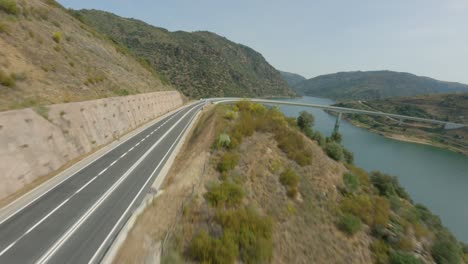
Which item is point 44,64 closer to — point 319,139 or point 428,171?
point 319,139

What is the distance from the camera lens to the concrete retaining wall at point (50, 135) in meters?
10.8

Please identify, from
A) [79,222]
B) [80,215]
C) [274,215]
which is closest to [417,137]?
[274,215]

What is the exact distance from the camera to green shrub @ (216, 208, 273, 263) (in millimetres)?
8499

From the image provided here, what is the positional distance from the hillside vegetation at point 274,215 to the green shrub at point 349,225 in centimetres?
6

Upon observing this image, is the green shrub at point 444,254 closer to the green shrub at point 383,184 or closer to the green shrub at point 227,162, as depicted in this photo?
the green shrub at point 383,184

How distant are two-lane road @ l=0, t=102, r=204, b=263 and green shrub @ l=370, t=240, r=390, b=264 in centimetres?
1363

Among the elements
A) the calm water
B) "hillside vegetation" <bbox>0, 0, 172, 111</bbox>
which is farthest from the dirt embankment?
the calm water

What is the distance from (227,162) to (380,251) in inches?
416

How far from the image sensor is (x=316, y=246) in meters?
11.4

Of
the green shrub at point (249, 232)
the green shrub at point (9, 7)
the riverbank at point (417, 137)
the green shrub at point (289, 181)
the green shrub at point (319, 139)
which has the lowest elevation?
the riverbank at point (417, 137)

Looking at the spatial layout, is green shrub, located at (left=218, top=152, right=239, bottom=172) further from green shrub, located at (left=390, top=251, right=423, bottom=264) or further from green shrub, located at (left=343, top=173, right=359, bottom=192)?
green shrub, located at (left=390, top=251, right=423, bottom=264)

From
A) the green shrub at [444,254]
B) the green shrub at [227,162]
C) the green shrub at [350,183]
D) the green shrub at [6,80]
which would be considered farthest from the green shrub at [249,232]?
the green shrub at [6,80]

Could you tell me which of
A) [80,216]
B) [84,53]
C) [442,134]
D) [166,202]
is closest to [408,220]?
[166,202]

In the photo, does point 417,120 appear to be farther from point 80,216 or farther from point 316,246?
point 80,216
